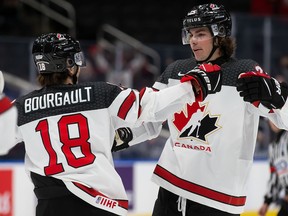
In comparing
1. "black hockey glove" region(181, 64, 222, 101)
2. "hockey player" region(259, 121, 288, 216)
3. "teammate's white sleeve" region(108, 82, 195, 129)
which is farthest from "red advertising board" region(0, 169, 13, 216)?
"black hockey glove" region(181, 64, 222, 101)

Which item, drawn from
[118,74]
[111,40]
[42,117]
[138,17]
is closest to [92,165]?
[42,117]

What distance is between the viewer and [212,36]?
339 cm

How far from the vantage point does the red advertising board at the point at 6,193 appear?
5.74 m

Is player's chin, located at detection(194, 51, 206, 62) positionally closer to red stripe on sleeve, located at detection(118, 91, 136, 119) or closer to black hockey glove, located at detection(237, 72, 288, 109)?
black hockey glove, located at detection(237, 72, 288, 109)

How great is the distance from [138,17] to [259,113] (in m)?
8.93

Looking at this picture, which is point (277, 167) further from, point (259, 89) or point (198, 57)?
point (259, 89)

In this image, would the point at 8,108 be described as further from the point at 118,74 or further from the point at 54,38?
the point at 118,74

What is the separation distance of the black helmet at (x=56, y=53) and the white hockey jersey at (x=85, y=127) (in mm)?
99

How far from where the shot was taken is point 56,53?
3.14 meters

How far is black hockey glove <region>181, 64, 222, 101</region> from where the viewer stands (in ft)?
9.91

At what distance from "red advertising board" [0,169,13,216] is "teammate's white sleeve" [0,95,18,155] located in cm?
313

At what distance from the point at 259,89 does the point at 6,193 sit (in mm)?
3219

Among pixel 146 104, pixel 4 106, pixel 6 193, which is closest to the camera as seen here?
pixel 4 106

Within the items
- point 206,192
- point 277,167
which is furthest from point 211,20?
point 277,167
